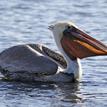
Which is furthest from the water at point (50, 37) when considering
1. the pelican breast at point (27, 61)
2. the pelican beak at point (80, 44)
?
the pelican beak at point (80, 44)

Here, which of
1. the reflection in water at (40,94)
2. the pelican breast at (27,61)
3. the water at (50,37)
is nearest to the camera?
the reflection in water at (40,94)

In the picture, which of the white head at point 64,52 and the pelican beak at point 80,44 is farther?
the white head at point 64,52

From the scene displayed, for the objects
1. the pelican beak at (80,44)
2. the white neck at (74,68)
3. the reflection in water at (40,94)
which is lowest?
the reflection in water at (40,94)

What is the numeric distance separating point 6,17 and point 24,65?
21.1 ft

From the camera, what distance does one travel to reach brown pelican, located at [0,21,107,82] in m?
13.2

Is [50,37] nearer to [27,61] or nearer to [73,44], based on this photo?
[73,44]

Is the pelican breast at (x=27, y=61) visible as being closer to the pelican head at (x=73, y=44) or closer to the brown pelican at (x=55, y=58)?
the brown pelican at (x=55, y=58)

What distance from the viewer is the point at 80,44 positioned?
13.5m

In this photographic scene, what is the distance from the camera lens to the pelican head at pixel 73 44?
1338 centimetres

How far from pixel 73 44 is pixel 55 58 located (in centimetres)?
44

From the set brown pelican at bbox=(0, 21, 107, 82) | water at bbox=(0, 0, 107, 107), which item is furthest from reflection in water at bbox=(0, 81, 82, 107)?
brown pelican at bbox=(0, 21, 107, 82)

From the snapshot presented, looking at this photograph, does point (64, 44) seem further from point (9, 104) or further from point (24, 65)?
point (9, 104)

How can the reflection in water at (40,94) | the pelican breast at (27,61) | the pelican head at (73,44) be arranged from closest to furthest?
the reflection in water at (40,94)
the pelican breast at (27,61)
the pelican head at (73,44)

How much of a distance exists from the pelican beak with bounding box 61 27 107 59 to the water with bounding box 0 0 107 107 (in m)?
0.51
